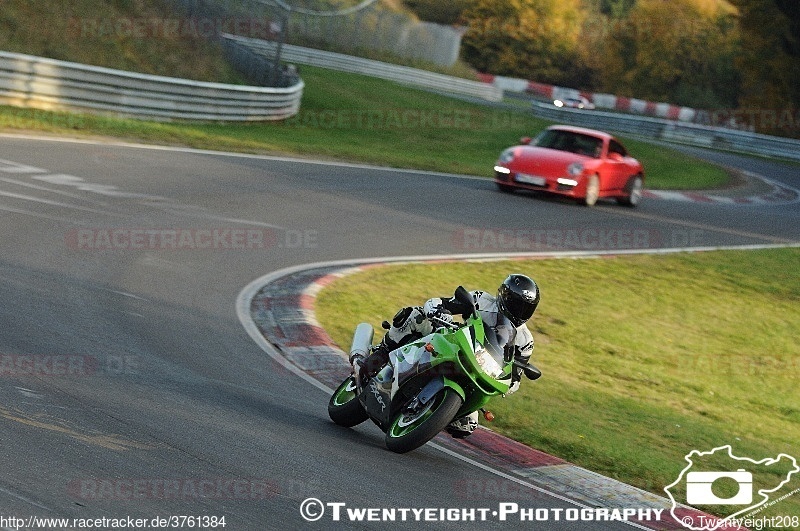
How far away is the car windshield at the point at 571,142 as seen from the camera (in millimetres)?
22391

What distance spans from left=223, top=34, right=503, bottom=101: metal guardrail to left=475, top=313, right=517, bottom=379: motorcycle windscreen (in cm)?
3545

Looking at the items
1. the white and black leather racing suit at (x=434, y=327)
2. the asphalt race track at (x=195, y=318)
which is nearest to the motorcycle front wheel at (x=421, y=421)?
the asphalt race track at (x=195, y=318)

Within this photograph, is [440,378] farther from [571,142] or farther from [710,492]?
[571,142]

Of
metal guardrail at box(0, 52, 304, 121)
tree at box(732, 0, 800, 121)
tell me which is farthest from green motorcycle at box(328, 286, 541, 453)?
tree at box(732, 0, 800, 121)

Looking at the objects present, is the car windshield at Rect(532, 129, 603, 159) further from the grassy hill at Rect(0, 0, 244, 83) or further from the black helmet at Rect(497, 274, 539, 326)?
the black helmet at Rect(497, 274, 539, 326)

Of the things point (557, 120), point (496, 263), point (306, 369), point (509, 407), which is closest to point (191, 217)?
point (496, 263)

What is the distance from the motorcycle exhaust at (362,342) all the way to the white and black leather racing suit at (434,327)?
0.23ft

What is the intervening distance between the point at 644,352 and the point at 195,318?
4.92 meters

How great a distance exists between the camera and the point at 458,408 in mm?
7043

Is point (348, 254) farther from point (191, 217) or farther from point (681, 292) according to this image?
point (681, 292)

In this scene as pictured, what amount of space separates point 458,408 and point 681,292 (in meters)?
8.94

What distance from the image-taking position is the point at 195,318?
10.3 metres

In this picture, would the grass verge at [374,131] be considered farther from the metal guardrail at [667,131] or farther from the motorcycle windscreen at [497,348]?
the motorcycle windscreen at [497,348]

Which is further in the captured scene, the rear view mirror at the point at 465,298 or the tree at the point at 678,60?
the tree at the point at 678,60
